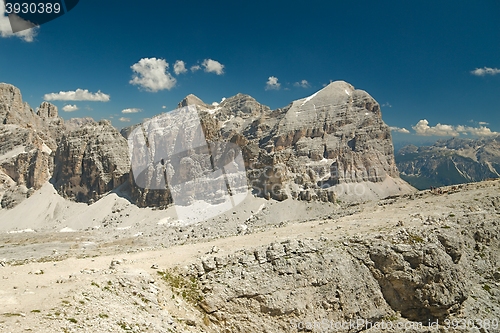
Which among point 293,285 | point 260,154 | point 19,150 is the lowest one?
point 293,285

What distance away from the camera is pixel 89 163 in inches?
3999

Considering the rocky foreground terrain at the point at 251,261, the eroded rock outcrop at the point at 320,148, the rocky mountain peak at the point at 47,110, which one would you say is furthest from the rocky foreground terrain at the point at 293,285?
the rocky mountain peak at the point at 47,110

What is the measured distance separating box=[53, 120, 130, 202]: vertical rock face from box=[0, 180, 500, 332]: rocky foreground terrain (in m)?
76.1

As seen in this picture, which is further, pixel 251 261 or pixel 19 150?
pixel 19 150

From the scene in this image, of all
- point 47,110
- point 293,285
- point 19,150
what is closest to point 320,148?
point 293,285

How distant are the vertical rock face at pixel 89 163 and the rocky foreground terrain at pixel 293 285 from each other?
7606 cm

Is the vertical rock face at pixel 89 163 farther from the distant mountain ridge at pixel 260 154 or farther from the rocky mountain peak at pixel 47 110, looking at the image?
the rocky mountain peak at pixel 47 110

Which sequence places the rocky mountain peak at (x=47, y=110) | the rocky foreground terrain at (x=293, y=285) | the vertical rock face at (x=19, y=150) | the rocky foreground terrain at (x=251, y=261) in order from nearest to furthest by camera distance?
the rocky foreground terrain at (x=293, y=285)
the rocky foreground terrain at (x=251, y=261)
the vertical rock face at (x=19, y=150)
the rocky mountain peak at (x=47, y=110)

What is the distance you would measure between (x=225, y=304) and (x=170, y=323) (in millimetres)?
5071

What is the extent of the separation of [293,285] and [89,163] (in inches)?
3789

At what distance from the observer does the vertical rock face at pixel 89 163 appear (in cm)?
9956

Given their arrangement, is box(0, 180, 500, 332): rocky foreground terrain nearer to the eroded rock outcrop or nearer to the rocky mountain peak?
the eroded rock outcrop

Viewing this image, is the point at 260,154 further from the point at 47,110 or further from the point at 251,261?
the point at 47,110

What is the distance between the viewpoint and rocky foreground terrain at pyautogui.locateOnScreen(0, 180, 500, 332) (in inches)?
690
